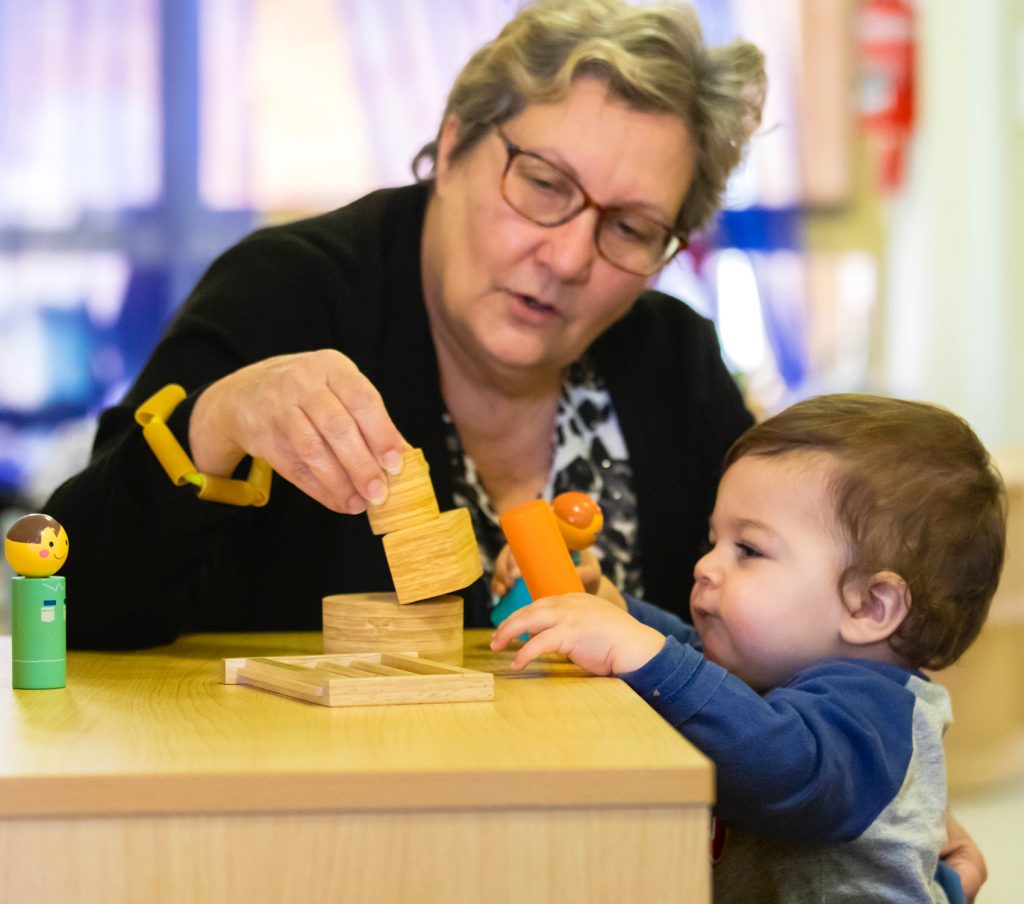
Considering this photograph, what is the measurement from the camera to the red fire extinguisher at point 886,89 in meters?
4.38

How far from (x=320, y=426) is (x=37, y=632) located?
250mm

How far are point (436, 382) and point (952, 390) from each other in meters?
3.10

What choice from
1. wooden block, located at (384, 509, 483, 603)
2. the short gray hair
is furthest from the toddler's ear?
the short gray hair

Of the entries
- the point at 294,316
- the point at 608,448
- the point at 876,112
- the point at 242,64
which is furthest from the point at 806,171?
the point at 294,316

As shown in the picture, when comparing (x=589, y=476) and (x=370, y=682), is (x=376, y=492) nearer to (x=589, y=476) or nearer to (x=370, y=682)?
(x=370, y=682)

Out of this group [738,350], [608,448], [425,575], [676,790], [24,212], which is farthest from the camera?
[738,350]

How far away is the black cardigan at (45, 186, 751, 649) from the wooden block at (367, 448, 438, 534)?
0.20 metres

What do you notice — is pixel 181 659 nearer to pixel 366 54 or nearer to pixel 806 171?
pixel 366 54

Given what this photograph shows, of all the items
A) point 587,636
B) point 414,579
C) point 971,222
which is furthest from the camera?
point 971,222

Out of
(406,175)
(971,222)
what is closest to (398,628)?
(406,175)

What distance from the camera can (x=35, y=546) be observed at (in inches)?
37.1

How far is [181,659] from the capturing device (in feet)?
3.81

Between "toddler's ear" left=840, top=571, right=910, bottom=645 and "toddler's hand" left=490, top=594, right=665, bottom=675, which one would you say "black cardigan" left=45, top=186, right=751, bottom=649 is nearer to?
"toddler's hand" left=490, top=594, right=665, bottom=675

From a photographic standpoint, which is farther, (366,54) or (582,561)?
(366,54)
